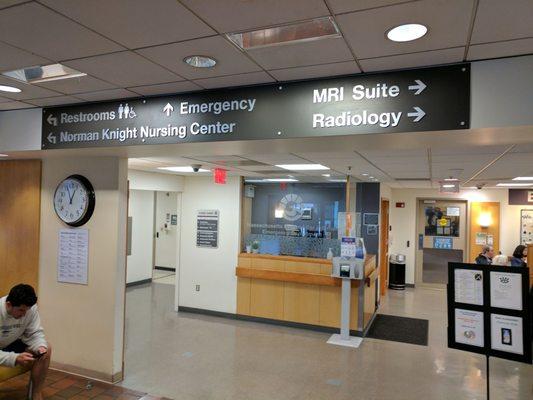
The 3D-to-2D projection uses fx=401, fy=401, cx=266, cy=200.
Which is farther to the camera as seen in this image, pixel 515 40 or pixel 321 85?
pixel 321 85

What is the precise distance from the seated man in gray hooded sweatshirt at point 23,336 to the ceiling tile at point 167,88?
1866mm

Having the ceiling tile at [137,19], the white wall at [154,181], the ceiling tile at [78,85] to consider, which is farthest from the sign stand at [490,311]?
the white wall at [154,181]

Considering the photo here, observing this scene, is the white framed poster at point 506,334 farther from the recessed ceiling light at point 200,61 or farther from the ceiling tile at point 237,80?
the recessed ceiling light at point 200,61

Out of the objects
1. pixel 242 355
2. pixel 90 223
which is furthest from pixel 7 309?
pixel 242 355

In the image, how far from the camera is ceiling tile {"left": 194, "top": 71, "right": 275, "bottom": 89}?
2549 mm

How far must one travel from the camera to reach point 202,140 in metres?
2.90

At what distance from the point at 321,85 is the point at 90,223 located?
9.99 feet

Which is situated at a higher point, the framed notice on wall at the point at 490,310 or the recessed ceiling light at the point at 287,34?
the recessed ceiling light at the point at 287,34

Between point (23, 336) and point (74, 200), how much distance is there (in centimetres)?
147

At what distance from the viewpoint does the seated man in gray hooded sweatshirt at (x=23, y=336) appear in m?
3.22

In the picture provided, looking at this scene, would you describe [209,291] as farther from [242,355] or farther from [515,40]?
[515,40]

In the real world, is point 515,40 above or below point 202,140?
above

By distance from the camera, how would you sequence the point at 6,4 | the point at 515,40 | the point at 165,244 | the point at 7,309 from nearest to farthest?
the point at 6,4, the point at 515,40, the point at 7,309, the point at 165,244

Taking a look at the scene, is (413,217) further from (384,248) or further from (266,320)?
(266,320)
